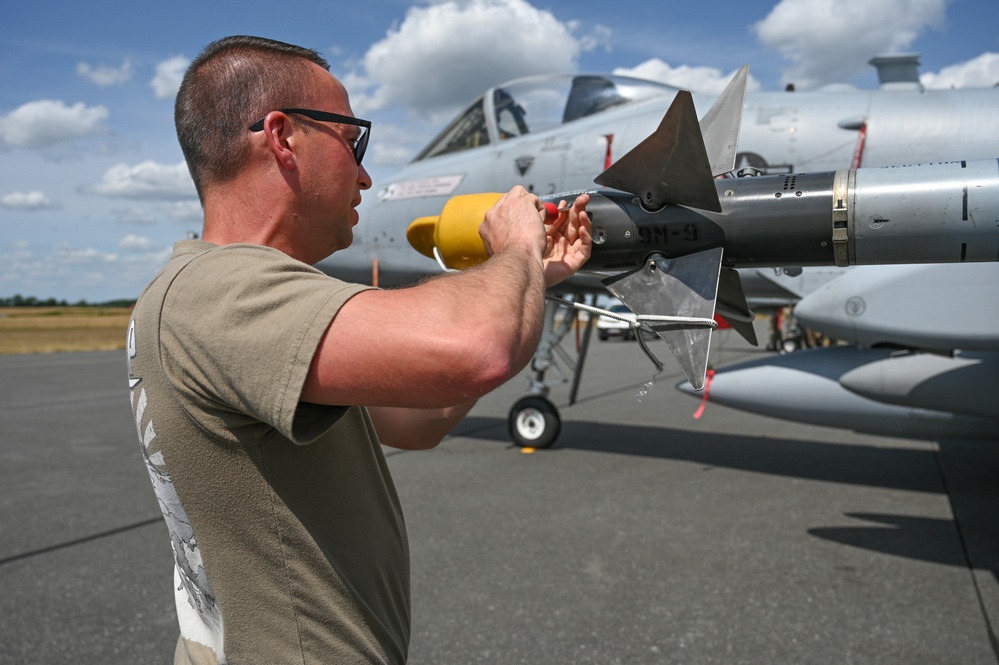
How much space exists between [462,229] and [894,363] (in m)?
4.95

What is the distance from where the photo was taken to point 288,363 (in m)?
1.00

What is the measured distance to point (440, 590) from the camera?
12.9 feet

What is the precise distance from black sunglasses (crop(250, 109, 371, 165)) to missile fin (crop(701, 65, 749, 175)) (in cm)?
88

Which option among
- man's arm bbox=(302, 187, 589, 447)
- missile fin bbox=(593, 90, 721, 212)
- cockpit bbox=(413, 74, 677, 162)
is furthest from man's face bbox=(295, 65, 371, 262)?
cockpit bbox=(413, 74, 677, 162)

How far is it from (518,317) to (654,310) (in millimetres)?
863

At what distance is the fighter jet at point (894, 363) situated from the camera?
4570mm

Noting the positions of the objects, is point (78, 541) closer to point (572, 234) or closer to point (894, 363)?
point (572, 234)

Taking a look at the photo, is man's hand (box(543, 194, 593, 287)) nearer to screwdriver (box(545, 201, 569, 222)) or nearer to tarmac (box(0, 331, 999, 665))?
screwdriver (box(545, 201, 569, 222))

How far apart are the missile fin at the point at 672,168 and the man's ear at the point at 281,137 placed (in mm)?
836

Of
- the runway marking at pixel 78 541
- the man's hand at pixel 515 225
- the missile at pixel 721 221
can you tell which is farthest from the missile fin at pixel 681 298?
the runway marking at pixel 78 541

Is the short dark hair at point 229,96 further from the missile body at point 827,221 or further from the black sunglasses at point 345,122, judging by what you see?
the missile body at point 827,221

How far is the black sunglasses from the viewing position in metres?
1.25

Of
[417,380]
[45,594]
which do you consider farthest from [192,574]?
[45,594]

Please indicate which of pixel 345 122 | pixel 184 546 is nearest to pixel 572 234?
pixel 345 122
